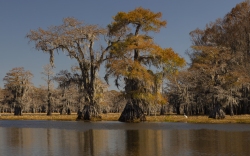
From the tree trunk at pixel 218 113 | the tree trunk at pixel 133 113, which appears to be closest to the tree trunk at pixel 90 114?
the tree trunk at pixel 133 113

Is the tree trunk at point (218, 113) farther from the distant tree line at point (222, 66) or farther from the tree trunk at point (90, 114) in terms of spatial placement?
the tree trunk at point (90, 114)

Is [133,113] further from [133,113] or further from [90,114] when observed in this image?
[90,114]

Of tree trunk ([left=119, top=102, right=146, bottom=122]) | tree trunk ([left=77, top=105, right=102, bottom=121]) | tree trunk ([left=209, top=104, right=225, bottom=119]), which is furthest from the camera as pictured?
tree trunk ([left=77, top=105, right=102, bottom=121])

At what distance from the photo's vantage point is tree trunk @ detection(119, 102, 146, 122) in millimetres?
41022

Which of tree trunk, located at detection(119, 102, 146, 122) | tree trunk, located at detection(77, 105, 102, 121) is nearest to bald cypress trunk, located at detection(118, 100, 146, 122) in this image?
tree trunk, located at detection(119, 102, 146, 122)

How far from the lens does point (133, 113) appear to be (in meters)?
41.4

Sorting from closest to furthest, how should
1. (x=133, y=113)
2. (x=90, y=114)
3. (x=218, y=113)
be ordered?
(x=133, y=113) → (x=218, y=113) → (x=90, y=114)

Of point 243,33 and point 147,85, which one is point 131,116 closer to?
point 147,85

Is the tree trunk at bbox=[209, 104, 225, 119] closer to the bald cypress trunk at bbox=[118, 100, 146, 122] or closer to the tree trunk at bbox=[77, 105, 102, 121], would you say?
the bald cypress trunk at bbox=[118, 100, 146, 122]

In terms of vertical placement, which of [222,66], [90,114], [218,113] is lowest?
[218,113]

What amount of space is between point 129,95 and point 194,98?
108 ft

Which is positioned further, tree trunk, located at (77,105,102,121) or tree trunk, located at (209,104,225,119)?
tree trunk, located at (77,105,102,121)

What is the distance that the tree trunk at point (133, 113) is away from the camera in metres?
41.0

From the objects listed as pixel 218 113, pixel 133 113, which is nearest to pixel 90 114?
pixel 133 113
